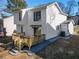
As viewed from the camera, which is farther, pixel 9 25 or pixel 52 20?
pixel 9 25

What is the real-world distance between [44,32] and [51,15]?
11.6ft

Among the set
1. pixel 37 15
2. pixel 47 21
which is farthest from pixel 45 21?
pixel 37 15

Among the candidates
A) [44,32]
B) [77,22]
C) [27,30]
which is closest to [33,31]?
[27,30]

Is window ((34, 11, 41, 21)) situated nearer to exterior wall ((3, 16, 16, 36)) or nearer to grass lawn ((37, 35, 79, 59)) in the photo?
grass lawn ((37, 35, 79, 59))

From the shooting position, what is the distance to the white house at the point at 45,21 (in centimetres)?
2645

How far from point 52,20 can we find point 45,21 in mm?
2011

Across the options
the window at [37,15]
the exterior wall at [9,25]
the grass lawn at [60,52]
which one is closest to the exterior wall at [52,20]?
the window at [37,15]

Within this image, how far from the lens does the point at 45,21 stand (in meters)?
26.2

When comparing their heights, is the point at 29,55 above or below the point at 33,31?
below

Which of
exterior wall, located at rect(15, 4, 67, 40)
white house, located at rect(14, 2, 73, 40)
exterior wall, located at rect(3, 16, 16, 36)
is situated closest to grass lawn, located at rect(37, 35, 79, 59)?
exterior wall, located at rect(15, 4, 67, 40)

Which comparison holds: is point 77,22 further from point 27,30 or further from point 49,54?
point 49,54

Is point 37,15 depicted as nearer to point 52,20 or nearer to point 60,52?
point 52,20

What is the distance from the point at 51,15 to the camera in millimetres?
27406

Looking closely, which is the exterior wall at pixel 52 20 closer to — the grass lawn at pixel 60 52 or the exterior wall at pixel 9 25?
the grass lawn at pixel 60 52
